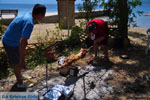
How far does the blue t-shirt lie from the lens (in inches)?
102

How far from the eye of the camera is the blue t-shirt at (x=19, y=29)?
259 cm

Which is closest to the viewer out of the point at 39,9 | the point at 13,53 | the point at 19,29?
the point at 39,9

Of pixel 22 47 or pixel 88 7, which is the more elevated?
pixel 88 7

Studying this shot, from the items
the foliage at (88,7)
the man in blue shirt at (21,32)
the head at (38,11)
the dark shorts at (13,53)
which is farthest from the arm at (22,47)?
the foliage at (88,7)

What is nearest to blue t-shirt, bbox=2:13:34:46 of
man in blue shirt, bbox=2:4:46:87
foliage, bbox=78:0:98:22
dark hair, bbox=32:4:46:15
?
man in blue shirt, bbox=2:4:46:87

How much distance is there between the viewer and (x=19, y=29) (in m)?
2.81

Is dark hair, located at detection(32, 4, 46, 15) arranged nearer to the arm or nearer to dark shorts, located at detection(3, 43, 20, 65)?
the arm

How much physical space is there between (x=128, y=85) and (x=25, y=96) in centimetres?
225

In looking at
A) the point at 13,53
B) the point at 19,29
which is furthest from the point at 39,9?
the point at 13,53

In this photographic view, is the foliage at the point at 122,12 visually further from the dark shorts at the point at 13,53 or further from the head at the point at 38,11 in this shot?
the dark shorts at the point at 13,53

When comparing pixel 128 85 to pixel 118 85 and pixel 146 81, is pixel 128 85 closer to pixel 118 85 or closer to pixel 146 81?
pixel 118 85

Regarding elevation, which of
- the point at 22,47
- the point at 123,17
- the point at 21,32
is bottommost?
the point at 22,47

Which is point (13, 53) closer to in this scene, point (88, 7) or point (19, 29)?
point (19, 29)

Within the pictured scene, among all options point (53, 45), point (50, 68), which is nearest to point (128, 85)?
point (50, 68)
